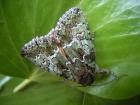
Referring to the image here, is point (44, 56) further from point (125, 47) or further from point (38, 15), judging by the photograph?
point (125, 47)

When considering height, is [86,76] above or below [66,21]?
below

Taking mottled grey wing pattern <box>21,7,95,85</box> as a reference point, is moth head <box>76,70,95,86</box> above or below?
below

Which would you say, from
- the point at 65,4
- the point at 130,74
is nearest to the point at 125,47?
the point at 130,74

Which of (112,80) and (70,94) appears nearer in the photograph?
(112,80)
